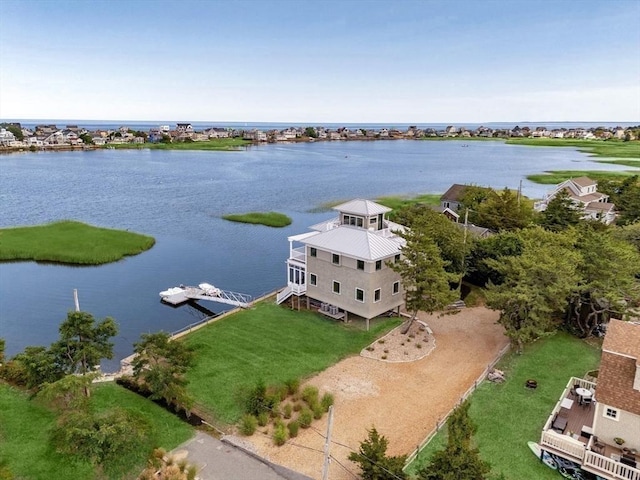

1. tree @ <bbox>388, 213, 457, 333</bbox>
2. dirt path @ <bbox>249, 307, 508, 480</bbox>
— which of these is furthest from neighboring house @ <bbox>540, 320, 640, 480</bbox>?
tree @ <bbox>388, 213, 457, 333</bbox>

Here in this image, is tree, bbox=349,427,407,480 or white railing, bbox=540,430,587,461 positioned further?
white railing, bbox=540,430,587,461

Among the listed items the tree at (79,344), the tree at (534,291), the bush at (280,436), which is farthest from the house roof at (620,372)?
the tree at (79,344)

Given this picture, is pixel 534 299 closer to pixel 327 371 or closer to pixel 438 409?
pixel 438 409

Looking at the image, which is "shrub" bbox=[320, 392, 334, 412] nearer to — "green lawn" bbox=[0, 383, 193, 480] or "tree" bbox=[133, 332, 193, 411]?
"green lawn" bbox=[0, 383, 193, 480]

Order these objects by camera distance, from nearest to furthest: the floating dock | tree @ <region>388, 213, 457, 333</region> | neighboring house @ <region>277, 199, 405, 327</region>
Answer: tree @ <region>388, 213, 457, 333</region>
neighboring house @ <region>277, 199, 405, 327</region>
the floating dock

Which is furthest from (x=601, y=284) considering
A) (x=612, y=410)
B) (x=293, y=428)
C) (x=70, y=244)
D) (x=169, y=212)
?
(x=169, y=212)

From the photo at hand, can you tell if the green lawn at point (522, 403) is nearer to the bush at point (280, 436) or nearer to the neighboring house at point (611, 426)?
the neighboring house at point (611, 426)
